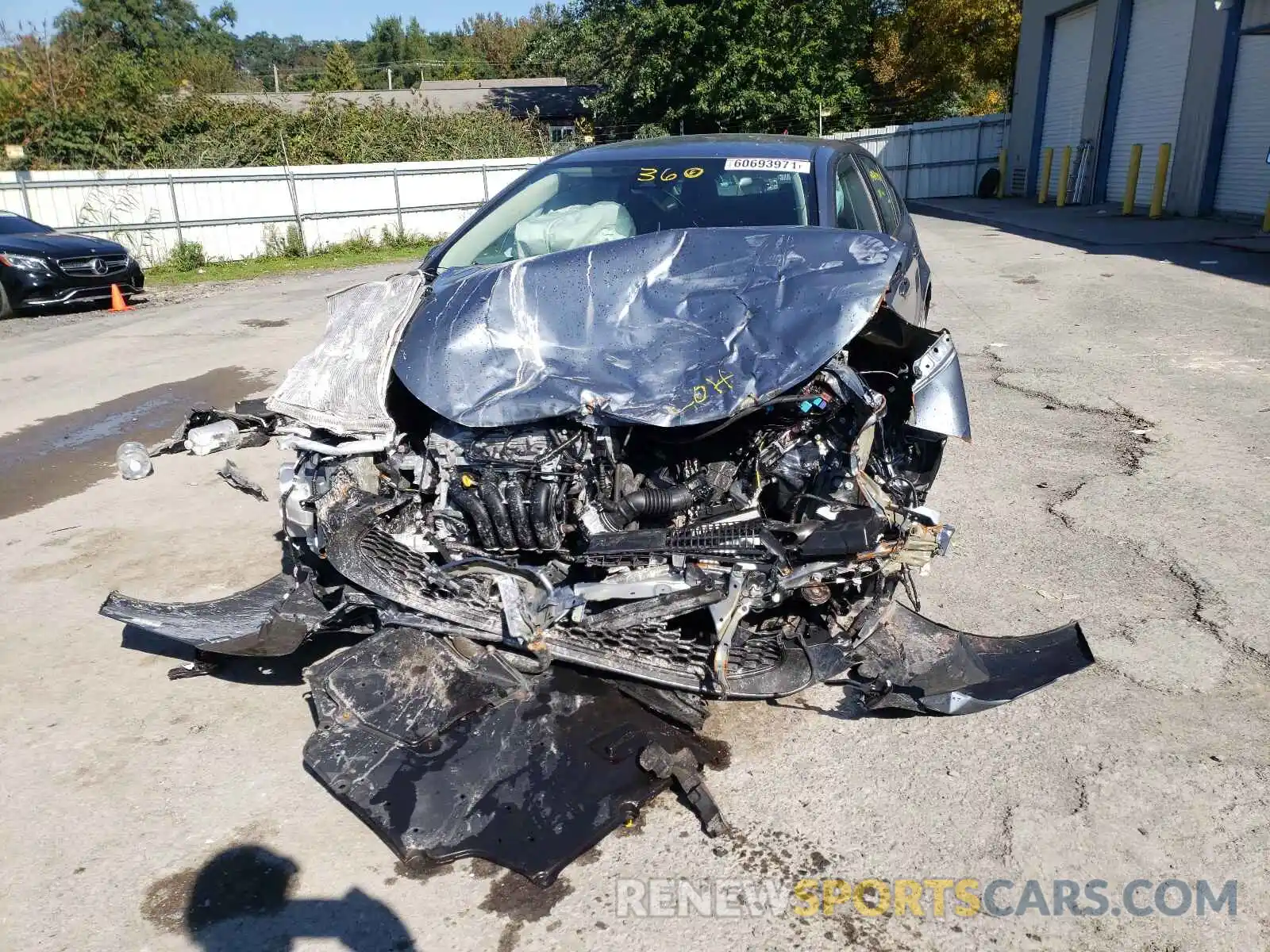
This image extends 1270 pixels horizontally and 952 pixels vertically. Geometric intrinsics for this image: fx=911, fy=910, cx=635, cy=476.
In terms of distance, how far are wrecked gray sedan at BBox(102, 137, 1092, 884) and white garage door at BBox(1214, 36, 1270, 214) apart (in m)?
15.5

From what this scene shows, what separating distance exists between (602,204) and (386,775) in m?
2.92

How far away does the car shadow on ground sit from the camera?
8.04ft

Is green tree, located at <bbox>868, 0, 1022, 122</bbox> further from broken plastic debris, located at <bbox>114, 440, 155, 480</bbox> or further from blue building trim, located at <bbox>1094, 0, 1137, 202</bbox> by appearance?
broken plastic debris, located at <bbox>114, 440, 155, 480</bbox>

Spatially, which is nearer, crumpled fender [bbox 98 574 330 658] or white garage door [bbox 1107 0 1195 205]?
crumpled fender [bbox 98 574 330 658]

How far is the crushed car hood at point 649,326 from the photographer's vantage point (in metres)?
3.16

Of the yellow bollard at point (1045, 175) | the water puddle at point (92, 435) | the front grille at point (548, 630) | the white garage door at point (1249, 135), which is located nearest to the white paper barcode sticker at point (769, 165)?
the front grille at point (548, 630)

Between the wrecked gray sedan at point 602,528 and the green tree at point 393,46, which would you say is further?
the green tree at point 393,46

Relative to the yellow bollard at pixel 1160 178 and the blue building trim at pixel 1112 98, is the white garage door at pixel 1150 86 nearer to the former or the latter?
the blue building trim at pixel 1112 98

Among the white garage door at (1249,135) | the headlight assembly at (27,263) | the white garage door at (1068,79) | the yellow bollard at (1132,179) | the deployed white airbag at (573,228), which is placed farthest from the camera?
the white garage door at (1068,79)

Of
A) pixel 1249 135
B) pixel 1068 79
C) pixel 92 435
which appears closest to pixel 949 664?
pixel 92 435

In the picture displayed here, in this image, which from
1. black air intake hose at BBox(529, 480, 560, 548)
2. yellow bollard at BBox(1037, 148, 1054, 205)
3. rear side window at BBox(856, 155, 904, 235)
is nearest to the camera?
black air intake hose at BBox(529, 480, 560, 548)

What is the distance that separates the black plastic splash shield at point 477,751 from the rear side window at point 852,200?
2.64 metres

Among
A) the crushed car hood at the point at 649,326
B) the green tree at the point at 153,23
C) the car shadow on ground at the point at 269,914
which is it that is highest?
the green tree at the point at 153,23

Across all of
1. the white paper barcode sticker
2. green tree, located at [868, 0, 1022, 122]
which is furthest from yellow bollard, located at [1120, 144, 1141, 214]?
the white paper barcode sticker
